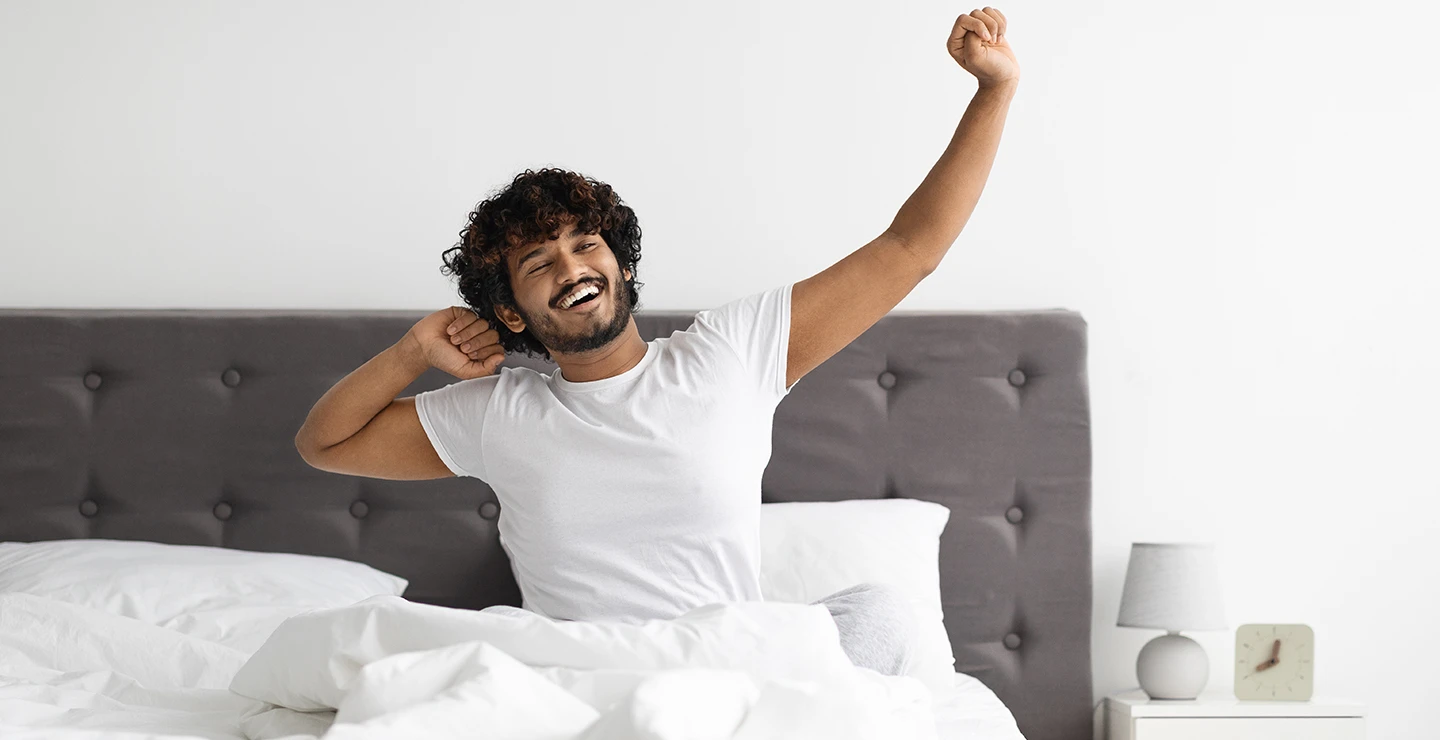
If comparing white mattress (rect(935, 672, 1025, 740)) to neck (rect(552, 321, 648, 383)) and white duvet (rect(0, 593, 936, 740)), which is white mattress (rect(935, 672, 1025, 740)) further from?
neck (rect(552, 321, 648, 383))

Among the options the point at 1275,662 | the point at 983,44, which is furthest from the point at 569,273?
the point at 1275,662

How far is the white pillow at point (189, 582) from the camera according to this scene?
1999 millimetres

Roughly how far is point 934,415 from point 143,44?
6.23 feet

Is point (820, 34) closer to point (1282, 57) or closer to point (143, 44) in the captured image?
point (1282, 57)

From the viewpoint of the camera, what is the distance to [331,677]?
1.13 meters

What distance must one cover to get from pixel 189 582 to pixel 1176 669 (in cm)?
188

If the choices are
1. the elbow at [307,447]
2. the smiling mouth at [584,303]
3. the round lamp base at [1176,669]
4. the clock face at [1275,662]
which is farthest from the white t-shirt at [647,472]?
the clock face at [1275,662]

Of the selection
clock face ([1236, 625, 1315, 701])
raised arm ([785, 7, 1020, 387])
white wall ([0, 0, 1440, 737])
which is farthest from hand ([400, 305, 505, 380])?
clock face ([1236, 625, 1315, 701])

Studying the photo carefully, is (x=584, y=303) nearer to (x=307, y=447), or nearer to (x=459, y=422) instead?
(x=459, y=422)

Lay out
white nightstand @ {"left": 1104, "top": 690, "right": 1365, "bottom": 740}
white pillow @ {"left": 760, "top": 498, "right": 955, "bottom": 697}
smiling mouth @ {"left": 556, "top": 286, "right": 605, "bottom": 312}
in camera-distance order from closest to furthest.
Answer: smiling mouth @ {"left": 556, "top": 286, "right": 605, "bottom": 312} → white pillow @ {"left": 760, "top": 498, "right": 955, "bottom": 697} → white nightstand @ {"left": 1104, "top": 690, "right": 1365, "bottom": 740}

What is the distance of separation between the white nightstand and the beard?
1408 millimetres

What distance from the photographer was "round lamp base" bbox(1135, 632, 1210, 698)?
239 centimetres

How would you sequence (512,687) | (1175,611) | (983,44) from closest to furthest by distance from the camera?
(512,687) < (983,44) < (1175,611)

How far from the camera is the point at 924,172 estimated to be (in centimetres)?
266
